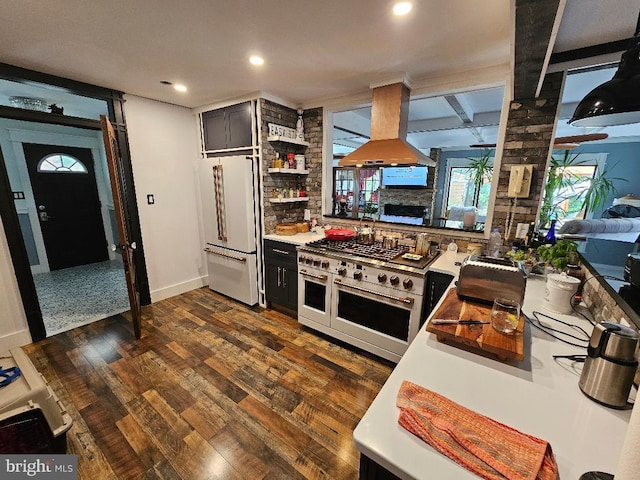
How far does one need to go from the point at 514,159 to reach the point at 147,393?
11.4 feet

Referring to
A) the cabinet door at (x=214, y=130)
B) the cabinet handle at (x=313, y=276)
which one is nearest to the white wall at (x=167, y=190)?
the cabinet door at (x=214, y=130)

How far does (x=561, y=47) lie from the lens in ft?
6.08

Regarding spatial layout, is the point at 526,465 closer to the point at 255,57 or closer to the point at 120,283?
the point at 255,57

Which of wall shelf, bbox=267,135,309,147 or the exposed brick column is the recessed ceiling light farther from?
wall shelf, bbox=267,135,309,147

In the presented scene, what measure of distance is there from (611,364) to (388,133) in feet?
7.29

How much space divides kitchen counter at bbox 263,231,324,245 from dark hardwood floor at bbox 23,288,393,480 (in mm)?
933

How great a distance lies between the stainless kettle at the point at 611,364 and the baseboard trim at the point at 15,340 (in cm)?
407

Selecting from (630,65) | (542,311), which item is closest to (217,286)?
(542,311)

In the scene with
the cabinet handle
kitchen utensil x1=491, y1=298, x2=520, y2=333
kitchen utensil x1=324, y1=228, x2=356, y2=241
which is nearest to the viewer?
kitchen utensil x1=491, y1=298, x2=520, y2=333

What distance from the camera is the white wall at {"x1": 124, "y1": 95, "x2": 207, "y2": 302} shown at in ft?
10.3

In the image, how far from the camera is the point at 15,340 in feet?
8.18

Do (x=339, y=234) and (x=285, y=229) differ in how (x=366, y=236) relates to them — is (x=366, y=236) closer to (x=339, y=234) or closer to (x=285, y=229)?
(x=339, y=234)

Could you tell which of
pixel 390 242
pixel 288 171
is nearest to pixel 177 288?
pixel 288 171

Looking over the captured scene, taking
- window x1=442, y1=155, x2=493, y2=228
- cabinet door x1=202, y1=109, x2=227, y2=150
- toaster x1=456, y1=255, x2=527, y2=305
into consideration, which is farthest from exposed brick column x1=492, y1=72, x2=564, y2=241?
window x1=442, y1=155, x2=493, y2=228
